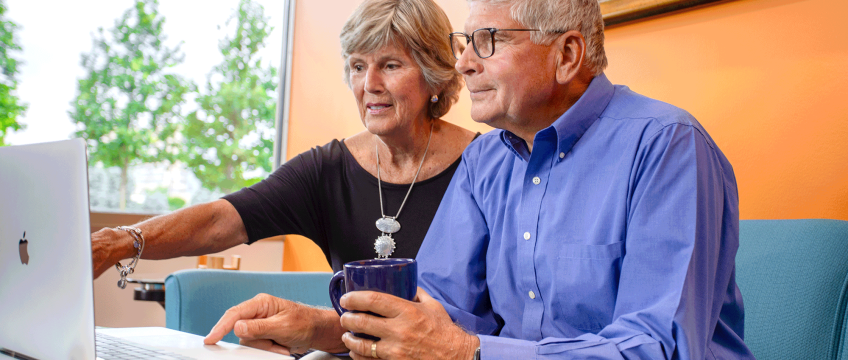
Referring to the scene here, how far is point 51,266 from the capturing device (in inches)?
25.1

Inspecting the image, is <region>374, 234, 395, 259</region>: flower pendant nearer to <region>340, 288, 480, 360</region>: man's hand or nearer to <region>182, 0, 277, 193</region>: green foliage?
<region>340, 288, 480, 360</region>: man's hand

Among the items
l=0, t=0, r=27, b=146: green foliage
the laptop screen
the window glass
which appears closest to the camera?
the laptop screen

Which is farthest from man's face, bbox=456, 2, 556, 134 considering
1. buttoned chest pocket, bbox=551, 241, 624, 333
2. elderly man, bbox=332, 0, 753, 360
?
buttoned chest pocket, bbox=551, 241, 624, 333

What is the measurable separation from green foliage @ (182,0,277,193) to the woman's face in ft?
6.08

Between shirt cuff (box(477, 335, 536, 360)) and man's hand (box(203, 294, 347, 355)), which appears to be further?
man's hand (box(203, 294, 347, 355))

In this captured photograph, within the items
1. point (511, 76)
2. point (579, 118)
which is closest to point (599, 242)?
point (579, 118)

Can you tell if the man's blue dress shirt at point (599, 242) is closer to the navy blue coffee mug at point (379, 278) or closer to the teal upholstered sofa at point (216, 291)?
the navy blue coffee mug at point (379, 278)

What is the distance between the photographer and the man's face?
987mm

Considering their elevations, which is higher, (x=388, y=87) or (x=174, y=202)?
(x=388, y=87)

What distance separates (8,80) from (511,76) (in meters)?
2.48

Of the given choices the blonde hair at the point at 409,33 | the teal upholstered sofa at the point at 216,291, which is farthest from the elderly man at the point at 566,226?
the teal upholstered sofa at the point at 216,291

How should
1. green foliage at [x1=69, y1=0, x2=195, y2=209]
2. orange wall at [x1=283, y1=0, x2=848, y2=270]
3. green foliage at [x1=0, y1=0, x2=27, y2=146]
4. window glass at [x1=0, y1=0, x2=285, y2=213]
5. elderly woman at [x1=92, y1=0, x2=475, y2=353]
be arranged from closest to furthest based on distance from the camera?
orange wall at [x1=283, y1=0, x2=848, y2=270] → elderly woman at [x1=92, y1=0, x2=475, y2=353] → green foliage at [x1=0, y1=0, x2=27, y2=146] → window glass at [x1=0, y1=0, x2=285, y2=213] → green foliage at [x1=69, y1=0, x2=195, y2=209]

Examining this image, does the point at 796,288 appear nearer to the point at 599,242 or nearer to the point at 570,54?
the point at 599,242

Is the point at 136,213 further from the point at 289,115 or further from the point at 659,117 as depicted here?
the point at 659,117
